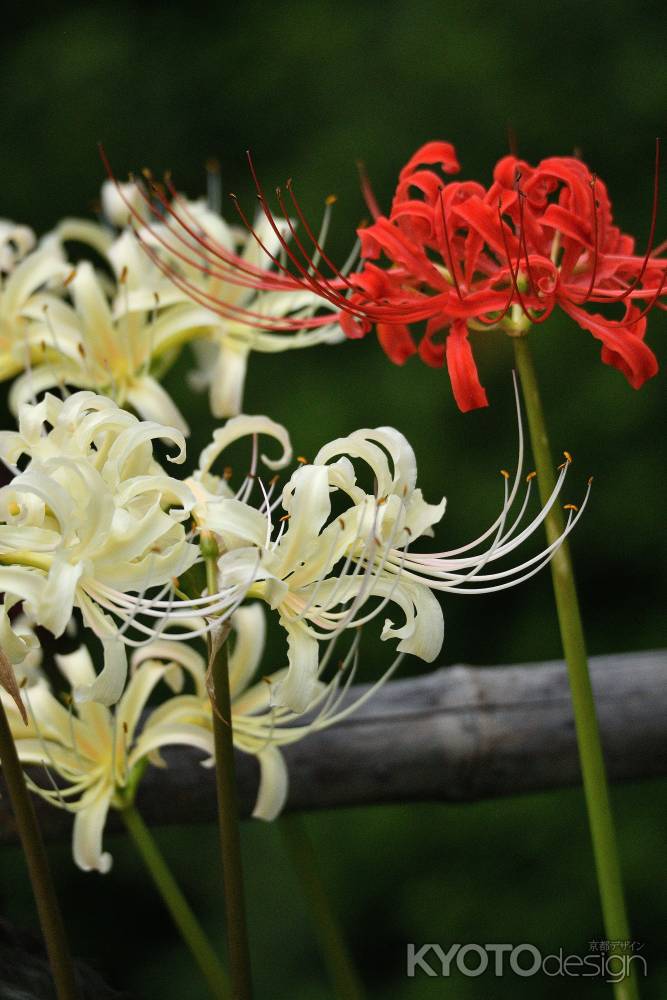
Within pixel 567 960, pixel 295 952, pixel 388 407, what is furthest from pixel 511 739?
pixel 388 407

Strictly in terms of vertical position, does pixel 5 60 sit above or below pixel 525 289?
above

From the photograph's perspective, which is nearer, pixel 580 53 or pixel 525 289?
pixel 525 289

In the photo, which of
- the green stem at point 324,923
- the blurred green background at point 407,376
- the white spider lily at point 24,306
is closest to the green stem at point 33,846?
the green stem at point 324,923

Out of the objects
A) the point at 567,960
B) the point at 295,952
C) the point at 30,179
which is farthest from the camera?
the point at 30,179

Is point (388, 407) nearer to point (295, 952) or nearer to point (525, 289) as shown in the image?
point (295, 952)

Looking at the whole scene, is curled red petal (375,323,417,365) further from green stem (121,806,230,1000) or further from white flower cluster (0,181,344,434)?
green stem (121,806,230,1000)

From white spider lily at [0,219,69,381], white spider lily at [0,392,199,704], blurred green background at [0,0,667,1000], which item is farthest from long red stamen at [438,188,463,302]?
blurred green background at [0,0,667,1000]

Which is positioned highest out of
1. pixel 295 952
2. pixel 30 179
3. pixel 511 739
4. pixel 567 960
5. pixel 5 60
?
pixel 5 60
